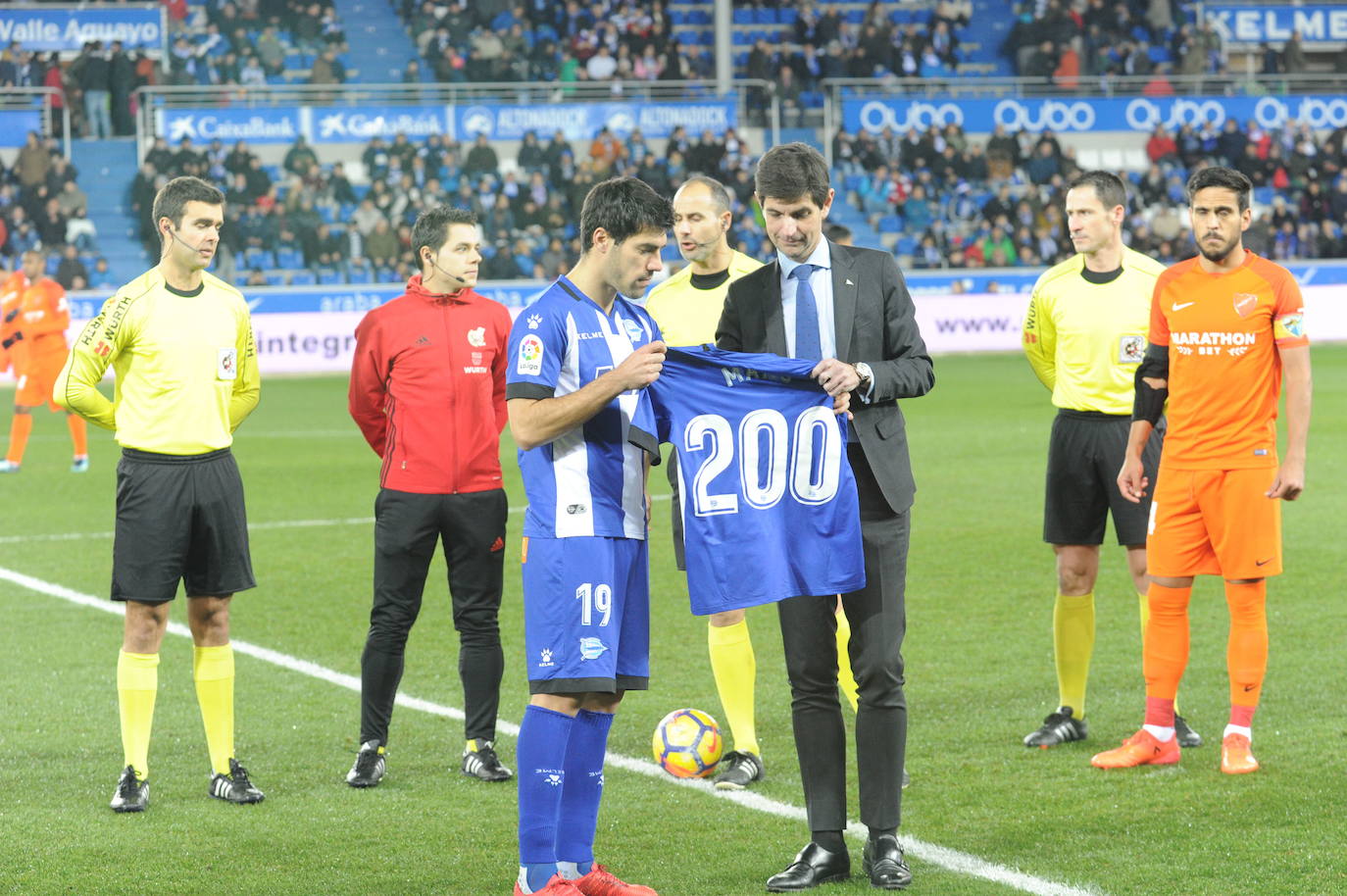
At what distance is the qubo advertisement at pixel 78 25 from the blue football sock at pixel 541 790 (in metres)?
29.8

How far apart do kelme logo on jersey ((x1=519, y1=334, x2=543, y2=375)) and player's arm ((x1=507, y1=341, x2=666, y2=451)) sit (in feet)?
0.25

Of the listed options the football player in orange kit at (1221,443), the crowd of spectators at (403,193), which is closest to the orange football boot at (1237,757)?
the football player in orange kit at (1221,443)

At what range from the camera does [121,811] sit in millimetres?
5801

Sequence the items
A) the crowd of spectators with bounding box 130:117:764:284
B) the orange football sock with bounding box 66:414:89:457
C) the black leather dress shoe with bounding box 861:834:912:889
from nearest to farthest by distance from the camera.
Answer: the black leather dress shoe with bounding box 861:834:912:889
the orange football sock with bounding box 66:414:89:457
the crowd of spectators with bounding box 130:117:764:284

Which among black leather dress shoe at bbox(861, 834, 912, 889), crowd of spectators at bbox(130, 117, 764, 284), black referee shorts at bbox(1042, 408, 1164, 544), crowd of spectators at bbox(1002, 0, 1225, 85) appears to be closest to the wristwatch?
black leather dress shoe at bbox(861, 834, 912, 889)

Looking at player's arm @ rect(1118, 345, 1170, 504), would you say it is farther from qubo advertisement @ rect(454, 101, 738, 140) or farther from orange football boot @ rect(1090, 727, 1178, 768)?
qubo advertisement @ rect(454, 101, 738, 140)

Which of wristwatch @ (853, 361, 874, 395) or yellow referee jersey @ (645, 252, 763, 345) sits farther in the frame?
yellow referee jersey @ (645, 252, 763, 345)

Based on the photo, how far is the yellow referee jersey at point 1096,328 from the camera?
6.75m

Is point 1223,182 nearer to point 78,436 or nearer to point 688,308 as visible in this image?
point 688,308

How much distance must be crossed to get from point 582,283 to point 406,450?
191 cm

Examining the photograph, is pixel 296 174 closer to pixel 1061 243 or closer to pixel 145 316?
pixel 1061 243

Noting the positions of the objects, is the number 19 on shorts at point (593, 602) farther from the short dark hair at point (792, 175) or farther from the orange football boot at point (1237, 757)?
the orange football boot at point (1237, 757)

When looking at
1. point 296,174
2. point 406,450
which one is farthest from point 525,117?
point 406,450

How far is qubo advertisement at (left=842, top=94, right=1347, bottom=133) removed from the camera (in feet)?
107
